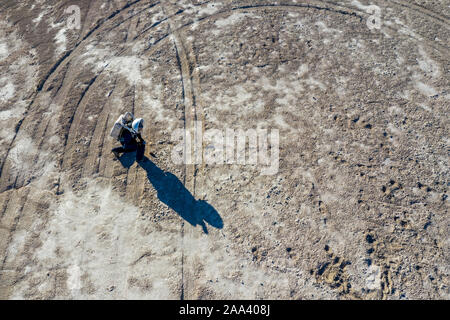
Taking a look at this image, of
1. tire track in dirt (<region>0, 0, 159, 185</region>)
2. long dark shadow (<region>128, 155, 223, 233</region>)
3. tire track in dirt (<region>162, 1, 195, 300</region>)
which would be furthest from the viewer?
tire track in dirt (<region>0, 0, 159, 185</region>)

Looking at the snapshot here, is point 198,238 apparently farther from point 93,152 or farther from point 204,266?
point 93,152

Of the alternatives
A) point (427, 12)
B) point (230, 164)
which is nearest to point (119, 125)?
point (230, 164)

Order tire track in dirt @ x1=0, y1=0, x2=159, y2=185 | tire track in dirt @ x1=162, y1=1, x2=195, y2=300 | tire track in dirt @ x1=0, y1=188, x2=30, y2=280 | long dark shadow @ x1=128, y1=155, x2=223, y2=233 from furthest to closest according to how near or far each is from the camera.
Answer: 1. tire track in dirt @ x1=0, y1=0, x2=159, y2=185
2. long dark shadow @ x1=128, y1=155, x2=223, y2=233
3. tire track in dirt @ x1=0, y1=188, x2=30, y2=280
4. tire track in dirt @ x1=162, y1=1, x2=195, y2=300

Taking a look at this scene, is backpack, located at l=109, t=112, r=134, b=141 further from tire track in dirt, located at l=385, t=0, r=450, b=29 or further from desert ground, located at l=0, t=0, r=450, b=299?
tire track in dirt, located at l=385, t=0, r=450, b=29

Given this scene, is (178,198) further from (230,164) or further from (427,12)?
(427,12)

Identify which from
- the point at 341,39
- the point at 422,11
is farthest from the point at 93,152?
the point at 422,11

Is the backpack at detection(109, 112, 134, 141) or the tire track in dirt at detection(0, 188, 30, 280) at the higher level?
the backpack at detection(109, 112, 134, 141)

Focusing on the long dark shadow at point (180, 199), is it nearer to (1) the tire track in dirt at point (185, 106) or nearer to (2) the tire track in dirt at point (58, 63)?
(1) the tire track in dirt at point (185, 106)

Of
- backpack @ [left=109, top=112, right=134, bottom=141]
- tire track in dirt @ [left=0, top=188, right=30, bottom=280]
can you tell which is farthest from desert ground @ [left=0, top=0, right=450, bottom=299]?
backpack @ [left=109, top=112, right=134, bottom=141]

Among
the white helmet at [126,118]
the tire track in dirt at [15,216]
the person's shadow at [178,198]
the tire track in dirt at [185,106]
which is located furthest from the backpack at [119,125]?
the tire track in dirt at [15,216]

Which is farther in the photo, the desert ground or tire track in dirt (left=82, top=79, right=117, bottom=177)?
tire track in dirt (left=82, top=79, right=117, bottom=177)
